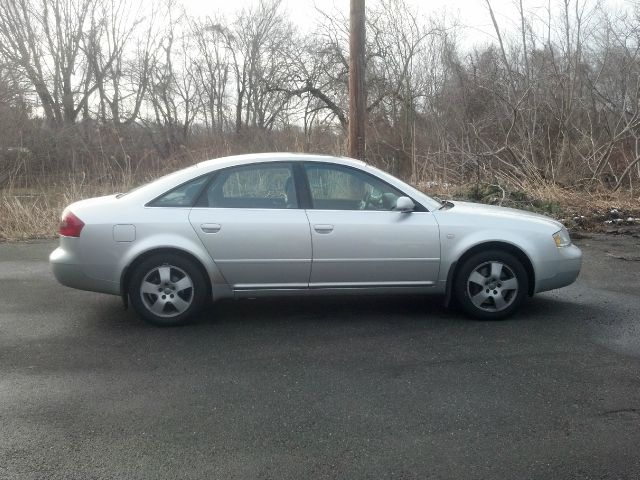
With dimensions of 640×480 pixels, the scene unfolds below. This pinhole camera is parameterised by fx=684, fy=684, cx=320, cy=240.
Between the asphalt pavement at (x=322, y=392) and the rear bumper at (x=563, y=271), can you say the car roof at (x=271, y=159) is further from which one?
the rear bumper at (x=563, y=271)

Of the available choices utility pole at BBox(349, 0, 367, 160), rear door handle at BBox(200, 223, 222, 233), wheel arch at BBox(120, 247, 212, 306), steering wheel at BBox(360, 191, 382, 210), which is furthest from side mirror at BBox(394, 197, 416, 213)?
utility pole at BBox(349, 0, 367, 160)

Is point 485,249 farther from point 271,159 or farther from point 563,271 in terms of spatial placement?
point 271,159

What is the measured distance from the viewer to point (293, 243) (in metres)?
5.88

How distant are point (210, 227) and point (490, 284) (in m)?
2.52

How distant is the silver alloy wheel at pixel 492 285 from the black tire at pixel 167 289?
238 cm

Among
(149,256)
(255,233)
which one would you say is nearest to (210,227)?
(255,233)

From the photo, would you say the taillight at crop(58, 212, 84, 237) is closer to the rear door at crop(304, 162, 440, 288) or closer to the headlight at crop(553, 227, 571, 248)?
the rear door at crop(304, 162, 440, 288)

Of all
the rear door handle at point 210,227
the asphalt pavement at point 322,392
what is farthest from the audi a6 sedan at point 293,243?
the asphalt pavement at point 322,392

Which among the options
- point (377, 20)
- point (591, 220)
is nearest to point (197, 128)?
point (377, 20)

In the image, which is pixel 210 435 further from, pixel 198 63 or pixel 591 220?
pixel 198 63

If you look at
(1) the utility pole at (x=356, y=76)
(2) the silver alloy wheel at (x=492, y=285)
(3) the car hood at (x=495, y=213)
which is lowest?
(2) the silver alloy wheel at (x=492, y=285)

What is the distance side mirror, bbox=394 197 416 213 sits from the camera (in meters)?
5.93

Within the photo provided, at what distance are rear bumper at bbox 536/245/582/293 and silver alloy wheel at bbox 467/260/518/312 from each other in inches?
11.0

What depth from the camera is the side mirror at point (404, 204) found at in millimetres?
5930
